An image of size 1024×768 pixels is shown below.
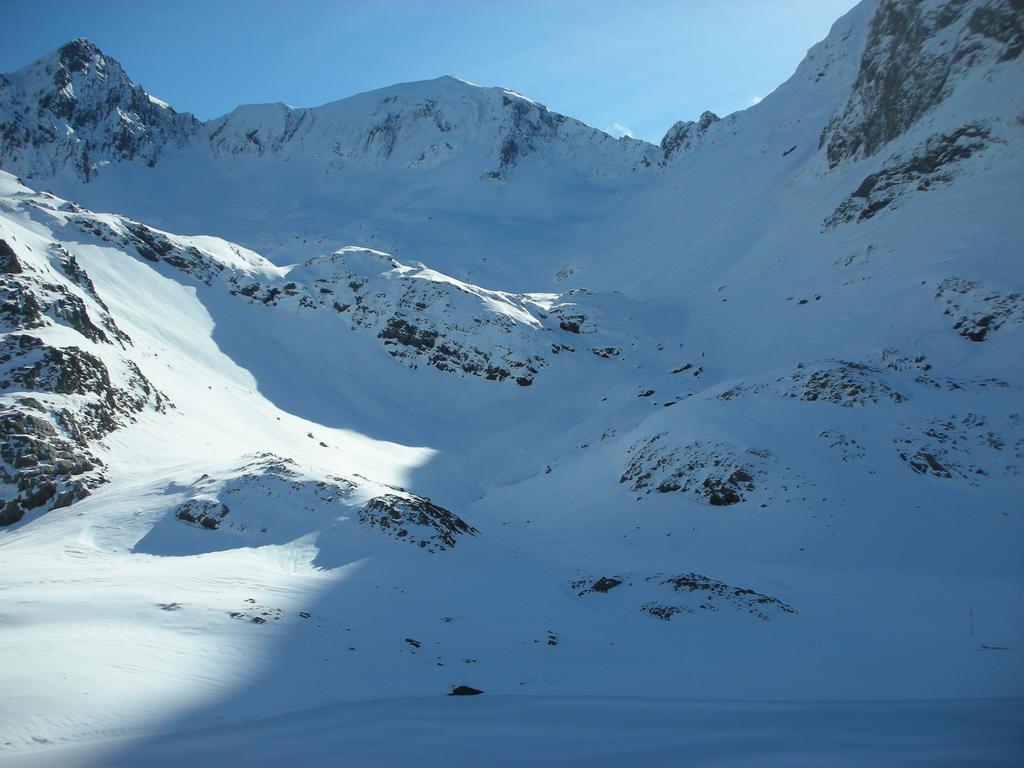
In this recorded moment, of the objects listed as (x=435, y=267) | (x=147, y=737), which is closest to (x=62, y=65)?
(x=435, y=267)

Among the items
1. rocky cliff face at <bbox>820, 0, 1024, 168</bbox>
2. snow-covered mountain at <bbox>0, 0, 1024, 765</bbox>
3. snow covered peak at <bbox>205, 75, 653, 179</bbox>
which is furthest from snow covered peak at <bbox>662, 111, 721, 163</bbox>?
rocky cliff face at <bbox>820, 0, 1024, 168</bbox>

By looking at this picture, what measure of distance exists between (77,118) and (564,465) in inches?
4169

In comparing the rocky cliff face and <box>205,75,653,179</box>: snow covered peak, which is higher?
<box>205,75,653,179</box>: snow covered peak

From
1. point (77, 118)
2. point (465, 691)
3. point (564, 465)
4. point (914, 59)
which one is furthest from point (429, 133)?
point (465, 691)

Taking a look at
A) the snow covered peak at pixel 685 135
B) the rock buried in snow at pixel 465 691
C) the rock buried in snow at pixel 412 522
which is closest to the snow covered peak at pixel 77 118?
the snow covered peak at pixel 685 135

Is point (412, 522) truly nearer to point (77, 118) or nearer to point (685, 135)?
point (685, 135)

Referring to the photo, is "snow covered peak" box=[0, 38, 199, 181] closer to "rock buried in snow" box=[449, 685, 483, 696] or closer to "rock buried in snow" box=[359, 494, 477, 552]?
"rock buried in snow" box=[359, 494, 477, 552]

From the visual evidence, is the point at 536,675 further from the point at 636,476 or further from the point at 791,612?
the point at 636,476

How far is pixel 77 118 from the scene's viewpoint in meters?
99.9

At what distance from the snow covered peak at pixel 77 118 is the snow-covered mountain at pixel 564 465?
4103 centimetres

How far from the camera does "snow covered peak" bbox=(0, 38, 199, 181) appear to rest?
3565 inches

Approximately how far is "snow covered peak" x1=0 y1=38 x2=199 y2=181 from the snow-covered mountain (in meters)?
41.0

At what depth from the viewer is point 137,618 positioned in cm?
1209

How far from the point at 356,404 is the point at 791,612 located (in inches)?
1282
